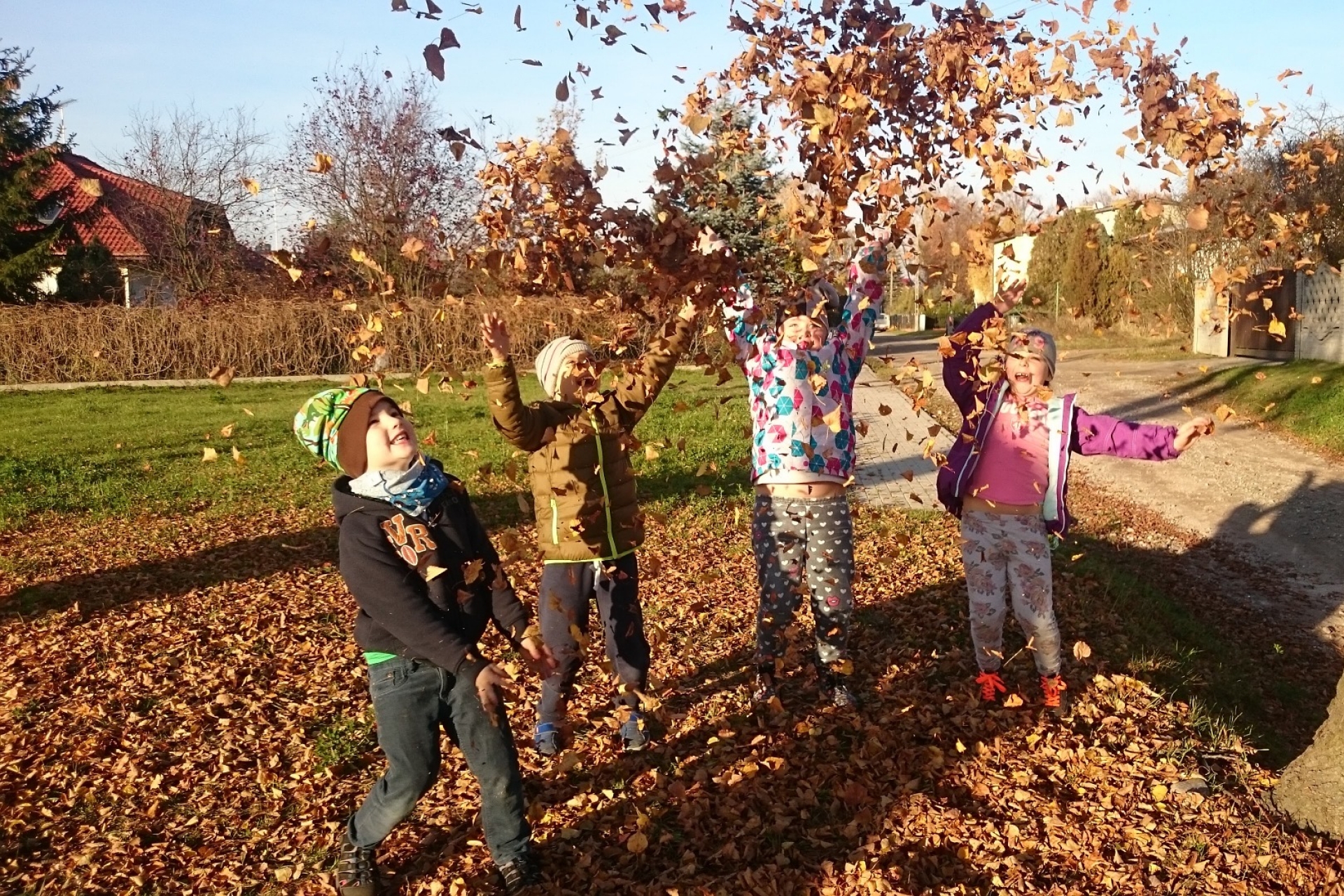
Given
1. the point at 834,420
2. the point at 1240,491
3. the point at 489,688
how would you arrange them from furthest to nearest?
the point at 1240,491 < the point at 834,420 < the point at 489,688

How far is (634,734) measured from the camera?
14.0 feet

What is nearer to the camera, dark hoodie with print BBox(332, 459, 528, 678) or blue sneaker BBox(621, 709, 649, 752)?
dark hoodie with print BBox(332, 459, 528, 678)

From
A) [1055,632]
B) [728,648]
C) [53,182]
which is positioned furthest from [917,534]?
[53,182]

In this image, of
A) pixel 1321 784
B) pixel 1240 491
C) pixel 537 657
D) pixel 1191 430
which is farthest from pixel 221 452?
pixel 1321 784

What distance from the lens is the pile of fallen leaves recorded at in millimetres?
3359

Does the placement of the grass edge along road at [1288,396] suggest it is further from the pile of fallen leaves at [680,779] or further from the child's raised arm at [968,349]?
the pile of fallen leaves at [680,779]

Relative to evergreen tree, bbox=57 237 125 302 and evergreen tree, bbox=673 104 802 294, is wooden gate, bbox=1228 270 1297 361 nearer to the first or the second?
evergreen tree, bbox=673 104 802 294

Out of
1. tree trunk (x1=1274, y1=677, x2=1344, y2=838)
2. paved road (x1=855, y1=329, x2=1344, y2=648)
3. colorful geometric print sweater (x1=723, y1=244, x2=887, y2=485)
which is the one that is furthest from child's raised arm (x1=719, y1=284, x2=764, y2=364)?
tree trunk (x1=1274, y1=677, x2=1344, y2=838)

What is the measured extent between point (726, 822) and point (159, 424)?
565 inches

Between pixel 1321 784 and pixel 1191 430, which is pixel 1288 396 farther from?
pixel 1321 784

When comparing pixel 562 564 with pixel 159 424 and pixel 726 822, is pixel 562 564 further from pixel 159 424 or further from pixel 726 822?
pixel 159 424

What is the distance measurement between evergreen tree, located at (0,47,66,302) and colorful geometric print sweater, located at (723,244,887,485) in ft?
95.6

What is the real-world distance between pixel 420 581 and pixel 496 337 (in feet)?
3.38

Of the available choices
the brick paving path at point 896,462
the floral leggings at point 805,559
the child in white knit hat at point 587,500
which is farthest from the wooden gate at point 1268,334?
the child in white knit hat at point 587,500
